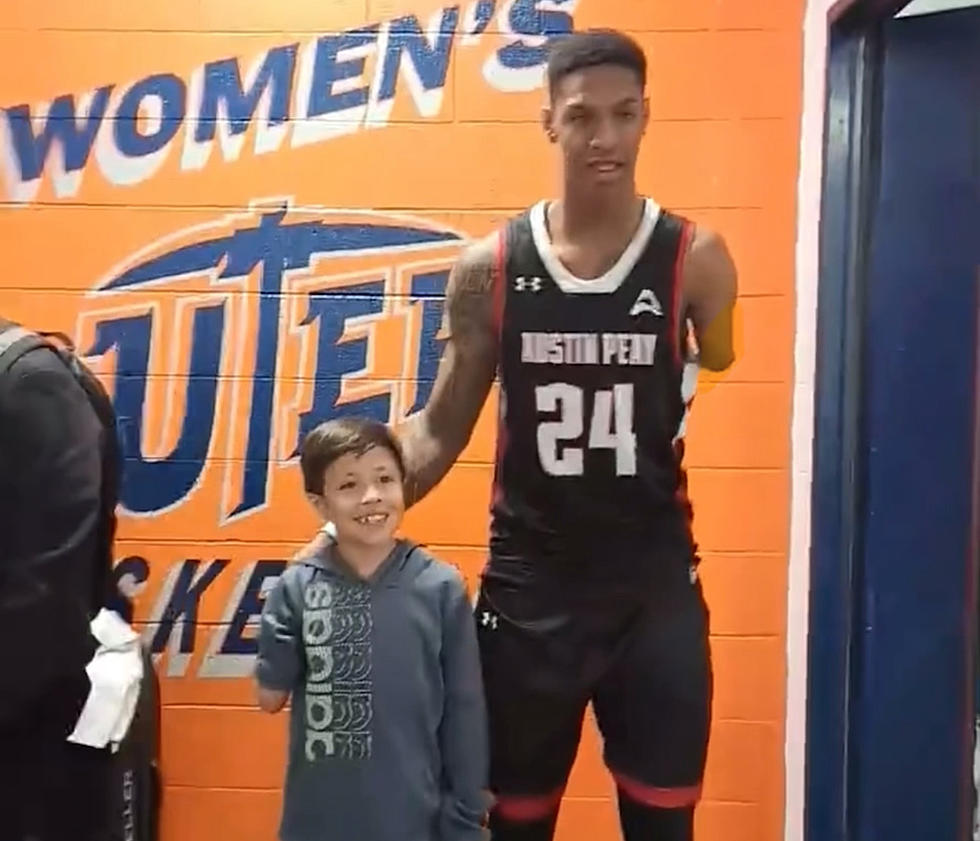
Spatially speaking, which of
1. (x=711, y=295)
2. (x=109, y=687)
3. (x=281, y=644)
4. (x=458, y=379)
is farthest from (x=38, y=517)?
(x=711, y=295)

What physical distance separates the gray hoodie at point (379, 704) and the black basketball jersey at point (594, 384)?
159mm

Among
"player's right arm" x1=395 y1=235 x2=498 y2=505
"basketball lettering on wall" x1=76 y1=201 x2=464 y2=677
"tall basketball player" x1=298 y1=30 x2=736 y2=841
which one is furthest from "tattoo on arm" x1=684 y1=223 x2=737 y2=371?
"basketball lettering on wall" x1=76 y1=201 x2=464 y2=677

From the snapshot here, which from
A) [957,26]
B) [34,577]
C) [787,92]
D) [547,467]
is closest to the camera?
[34,577]

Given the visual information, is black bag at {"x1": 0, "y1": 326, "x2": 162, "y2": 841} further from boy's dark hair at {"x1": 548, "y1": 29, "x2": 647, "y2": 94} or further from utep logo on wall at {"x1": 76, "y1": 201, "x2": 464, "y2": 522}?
utep logo on wall at {"x1": 76, "y1": 201, "x2": 464, "y2": 522}

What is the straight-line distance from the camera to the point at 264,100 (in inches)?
91.0

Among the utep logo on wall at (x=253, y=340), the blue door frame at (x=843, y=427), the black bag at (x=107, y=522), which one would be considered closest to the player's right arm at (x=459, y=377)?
the black bag at (x=107, y=522)

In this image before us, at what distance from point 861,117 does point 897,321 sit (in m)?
0.33

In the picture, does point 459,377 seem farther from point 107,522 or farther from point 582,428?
point 107,522

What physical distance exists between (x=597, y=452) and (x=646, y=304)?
18 centimetres

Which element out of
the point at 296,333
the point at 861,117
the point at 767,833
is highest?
the point at 861,117

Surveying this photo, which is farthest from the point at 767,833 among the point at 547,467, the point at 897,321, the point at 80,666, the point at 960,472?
the point at 80,666

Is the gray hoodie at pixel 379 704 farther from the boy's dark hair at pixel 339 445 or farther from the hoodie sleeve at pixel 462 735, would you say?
the boy's dark hair at pixel 339 445

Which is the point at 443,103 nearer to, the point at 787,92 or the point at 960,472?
the point at 787,92

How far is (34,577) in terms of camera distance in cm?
126
